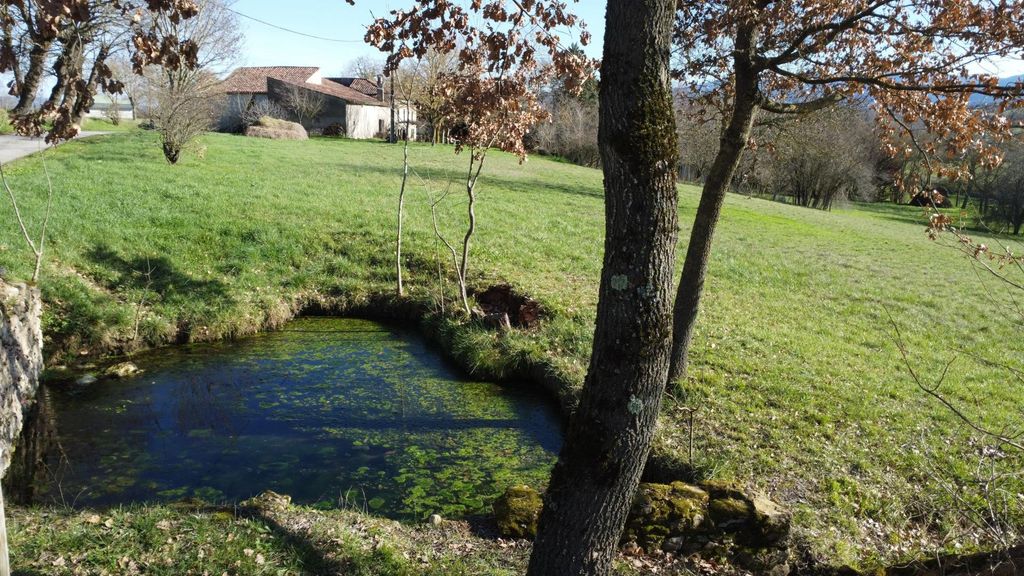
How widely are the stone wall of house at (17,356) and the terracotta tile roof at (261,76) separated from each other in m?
47.2

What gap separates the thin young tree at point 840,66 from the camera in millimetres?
6734

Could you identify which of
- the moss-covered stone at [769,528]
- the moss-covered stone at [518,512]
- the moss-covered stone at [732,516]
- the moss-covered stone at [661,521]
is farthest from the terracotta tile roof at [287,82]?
the moss-covered stone at [769,528]

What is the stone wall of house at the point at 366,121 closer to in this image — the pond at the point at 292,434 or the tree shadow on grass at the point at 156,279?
the tree shadow on grass at the point at 156,279

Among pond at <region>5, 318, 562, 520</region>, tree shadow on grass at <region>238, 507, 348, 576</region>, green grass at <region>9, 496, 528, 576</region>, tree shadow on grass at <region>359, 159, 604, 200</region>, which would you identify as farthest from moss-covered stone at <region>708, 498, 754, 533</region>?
tree shadow on grass at <region>359, 159, 604, 200</region>

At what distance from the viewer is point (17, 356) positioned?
344 inches

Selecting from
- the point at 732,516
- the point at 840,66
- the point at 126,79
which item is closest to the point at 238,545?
the point at 732,516

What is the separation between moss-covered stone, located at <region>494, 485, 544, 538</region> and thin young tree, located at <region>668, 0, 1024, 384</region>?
10.6 feet

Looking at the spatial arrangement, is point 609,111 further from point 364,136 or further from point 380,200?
point 364,136

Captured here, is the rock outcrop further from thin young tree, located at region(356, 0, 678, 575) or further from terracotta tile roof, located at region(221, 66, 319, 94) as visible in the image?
terracotta tile roof, located at region(221, 66, 319, 94)

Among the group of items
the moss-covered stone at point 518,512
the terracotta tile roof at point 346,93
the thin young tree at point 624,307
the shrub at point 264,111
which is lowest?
the moss-covered stone at point 518,512

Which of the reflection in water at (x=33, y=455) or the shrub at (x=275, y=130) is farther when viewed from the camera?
the shrub at (x=275, y=130)

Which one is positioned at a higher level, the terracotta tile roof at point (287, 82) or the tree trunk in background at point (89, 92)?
the terracotta tile roof at point (287, 82)

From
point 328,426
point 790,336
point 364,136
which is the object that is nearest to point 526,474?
point 328,426

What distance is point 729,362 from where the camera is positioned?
32.8 ft
